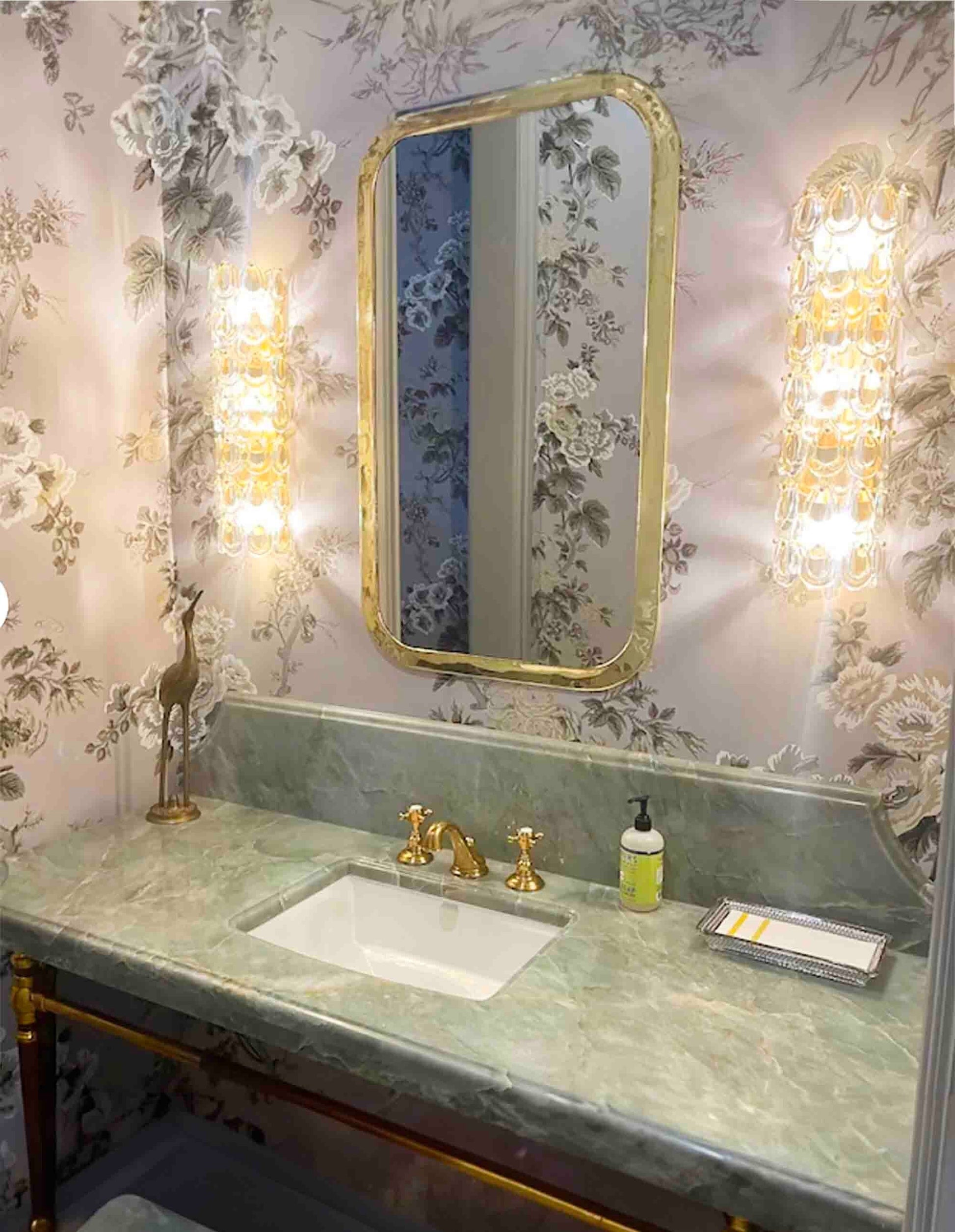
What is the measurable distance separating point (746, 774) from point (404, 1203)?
1033mm

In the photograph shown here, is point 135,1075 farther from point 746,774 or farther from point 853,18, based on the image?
point 853,18

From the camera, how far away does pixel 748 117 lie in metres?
1.25

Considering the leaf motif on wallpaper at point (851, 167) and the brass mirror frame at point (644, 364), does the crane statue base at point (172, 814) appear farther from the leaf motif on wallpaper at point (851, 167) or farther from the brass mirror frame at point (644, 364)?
the leaf motif on wallpaper at point (851, 167)

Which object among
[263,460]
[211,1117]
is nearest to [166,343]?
[263,460]

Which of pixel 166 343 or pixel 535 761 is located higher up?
pixel 166 343

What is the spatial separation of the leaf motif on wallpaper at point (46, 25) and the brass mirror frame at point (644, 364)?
→ 0.51m

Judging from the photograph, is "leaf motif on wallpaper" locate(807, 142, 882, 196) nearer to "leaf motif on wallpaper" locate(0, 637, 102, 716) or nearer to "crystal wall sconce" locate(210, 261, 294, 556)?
"crystal wall sconce" locate(210, 261, 294, 556)

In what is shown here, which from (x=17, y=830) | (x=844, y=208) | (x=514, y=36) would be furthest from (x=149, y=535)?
(x=844, y=208)

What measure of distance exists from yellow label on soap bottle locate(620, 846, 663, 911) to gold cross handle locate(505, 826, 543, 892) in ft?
0.45

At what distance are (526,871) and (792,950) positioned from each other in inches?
15.7

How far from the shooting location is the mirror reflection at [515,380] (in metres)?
1.36

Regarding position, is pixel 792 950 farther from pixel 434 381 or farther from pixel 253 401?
pixel 253 401

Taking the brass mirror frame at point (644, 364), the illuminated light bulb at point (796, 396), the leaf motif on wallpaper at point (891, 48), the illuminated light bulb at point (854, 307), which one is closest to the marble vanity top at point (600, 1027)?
the brass mirror frame at point (644, 364)

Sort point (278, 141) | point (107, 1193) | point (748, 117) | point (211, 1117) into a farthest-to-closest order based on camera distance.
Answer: point (211, 1117) < point (107, 1193) < point (278, 141) < point (748, 117)
